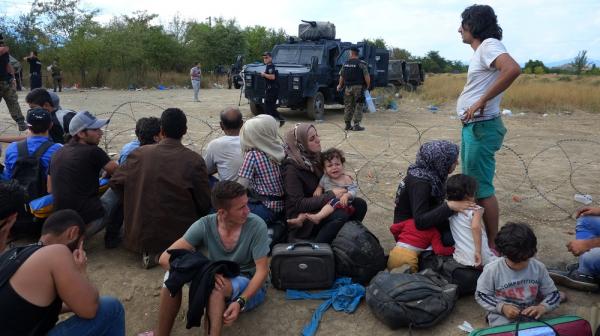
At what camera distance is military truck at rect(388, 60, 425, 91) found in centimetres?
2062

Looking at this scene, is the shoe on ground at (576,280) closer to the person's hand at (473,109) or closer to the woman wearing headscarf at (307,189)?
the person's hand at (473,109)

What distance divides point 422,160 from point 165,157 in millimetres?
1838

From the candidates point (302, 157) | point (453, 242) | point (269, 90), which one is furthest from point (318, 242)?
point (269, 90)

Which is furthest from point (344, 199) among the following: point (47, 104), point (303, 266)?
point (47, 104)

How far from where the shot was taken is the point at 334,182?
3.71 metres

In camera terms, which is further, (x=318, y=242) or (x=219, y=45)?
(x=219, y=45)

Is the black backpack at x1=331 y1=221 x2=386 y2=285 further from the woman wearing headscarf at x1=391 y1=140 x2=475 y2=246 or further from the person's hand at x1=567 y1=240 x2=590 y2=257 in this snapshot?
the person's hand at x1=567 y1=240 x2=590 y2=257

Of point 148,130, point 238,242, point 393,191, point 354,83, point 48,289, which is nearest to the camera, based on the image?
point 48,289

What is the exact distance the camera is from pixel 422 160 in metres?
3.35

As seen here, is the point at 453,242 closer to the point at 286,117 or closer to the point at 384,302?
the point at 384,302

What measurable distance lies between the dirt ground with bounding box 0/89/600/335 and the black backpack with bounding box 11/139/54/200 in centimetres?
63

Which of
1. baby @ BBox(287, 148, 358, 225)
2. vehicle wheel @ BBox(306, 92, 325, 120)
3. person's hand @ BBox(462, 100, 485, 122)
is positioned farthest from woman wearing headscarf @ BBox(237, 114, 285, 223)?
vehicle wheel @ BBox(306, 92, 325, 120)

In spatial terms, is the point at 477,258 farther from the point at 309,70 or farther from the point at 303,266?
the point at 309,70

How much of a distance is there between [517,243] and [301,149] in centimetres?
170
